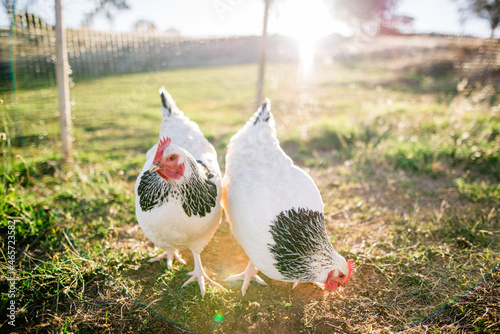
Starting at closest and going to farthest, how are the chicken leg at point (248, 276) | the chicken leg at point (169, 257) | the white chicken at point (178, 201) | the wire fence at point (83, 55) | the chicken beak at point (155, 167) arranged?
the chicken beak at point (155, 167) → the white chicken at point (178, 201) → the chicken leg at point (248, 276) → the chicken leg at point (169, 257) → the wire fence at point (83, 55)

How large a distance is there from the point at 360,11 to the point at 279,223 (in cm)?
825

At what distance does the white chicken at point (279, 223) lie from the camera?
2023 millimetres

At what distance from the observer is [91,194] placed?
11.3ft

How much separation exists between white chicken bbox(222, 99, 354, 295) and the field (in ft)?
1.04

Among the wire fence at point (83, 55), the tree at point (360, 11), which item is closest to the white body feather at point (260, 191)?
the wire fence at point (83, 55)

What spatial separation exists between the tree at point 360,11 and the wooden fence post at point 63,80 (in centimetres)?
662

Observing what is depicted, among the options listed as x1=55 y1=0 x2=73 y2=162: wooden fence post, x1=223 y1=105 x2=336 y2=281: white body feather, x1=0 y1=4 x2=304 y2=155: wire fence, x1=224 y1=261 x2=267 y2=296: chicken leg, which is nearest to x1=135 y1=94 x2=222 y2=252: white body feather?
x1=223 y1=105 x2=336 y2=281: white body feather

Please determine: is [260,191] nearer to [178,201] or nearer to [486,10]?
[178,201]

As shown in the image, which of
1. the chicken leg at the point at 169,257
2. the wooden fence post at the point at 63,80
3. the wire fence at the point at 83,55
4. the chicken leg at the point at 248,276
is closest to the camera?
the chicken leg at the point at 248,276

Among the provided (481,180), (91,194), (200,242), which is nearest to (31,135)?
(91,194)

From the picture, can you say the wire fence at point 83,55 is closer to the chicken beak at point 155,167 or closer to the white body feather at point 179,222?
the white body feather at point 179,222

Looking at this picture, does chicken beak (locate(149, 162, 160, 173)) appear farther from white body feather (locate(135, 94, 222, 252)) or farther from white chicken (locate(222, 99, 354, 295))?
white chicken (locate(222, 99, 354, 295))

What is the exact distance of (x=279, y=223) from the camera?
2047 mm

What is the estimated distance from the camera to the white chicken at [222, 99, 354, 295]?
2.02 m
